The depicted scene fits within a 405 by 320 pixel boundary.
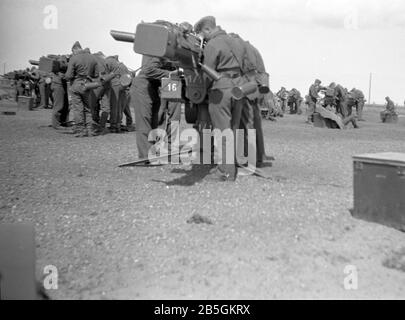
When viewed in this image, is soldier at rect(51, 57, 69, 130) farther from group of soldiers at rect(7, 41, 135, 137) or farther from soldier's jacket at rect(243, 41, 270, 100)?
soldier's jacket at rect(243, 41, 270, 100)

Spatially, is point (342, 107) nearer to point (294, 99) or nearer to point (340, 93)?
point (340, 93)

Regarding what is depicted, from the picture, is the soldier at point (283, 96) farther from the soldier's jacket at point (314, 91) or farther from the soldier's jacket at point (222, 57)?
the soldier's jacket at point (222, 57)

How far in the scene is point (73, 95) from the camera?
11.3 meters

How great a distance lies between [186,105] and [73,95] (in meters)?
5.13

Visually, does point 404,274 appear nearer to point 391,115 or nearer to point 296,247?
point 296,247

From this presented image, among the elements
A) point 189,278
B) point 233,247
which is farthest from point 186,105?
point 189,278

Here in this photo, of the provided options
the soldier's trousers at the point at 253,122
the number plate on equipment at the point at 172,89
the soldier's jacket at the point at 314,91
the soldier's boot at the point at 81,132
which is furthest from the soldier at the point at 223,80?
the soldier's jacket at the point at 314,91

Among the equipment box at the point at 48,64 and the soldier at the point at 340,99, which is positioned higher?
the equipment box at the point at 48,64

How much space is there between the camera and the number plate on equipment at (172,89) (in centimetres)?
670

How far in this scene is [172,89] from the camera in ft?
22.1

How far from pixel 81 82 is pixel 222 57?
18.3 ft

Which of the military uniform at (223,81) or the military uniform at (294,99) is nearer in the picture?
the military uniform at (223,81)

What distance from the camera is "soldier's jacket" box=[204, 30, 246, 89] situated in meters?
6.42

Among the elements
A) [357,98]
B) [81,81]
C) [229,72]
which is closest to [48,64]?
[81,81]
